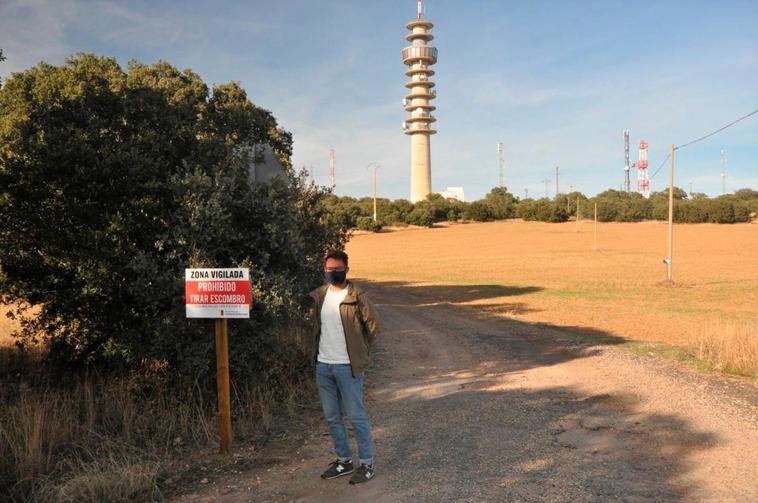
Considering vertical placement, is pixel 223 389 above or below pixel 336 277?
below

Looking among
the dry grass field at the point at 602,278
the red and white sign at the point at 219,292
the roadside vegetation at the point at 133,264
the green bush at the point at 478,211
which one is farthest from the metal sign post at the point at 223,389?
the green bush at the point at 478,211

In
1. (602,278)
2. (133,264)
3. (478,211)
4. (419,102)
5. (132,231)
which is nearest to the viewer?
(133,264)

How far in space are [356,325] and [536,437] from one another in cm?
272

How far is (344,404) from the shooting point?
5.50 metres

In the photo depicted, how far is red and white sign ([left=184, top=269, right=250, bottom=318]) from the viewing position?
614 cm

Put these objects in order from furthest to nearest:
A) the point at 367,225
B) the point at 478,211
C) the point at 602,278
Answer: the point at 478,211 < the point at 367,225 < the point at 602,278

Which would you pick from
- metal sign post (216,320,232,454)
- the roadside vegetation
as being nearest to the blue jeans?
metal sign post (216,320,232,454)

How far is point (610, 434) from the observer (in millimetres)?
6684

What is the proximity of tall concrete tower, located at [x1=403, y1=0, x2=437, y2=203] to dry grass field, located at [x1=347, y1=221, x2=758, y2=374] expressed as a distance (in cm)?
4320

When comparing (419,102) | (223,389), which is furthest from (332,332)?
(419,102)

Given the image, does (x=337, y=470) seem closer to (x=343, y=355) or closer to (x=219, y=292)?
(x=343, y=355)

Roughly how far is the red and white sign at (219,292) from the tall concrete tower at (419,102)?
424 feet

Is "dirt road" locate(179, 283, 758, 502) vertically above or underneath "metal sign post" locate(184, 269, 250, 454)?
underneath

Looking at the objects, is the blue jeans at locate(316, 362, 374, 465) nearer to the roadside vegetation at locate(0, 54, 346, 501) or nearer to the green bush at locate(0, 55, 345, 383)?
the roadside vegetation at locate(0, 54, 346, 501)
